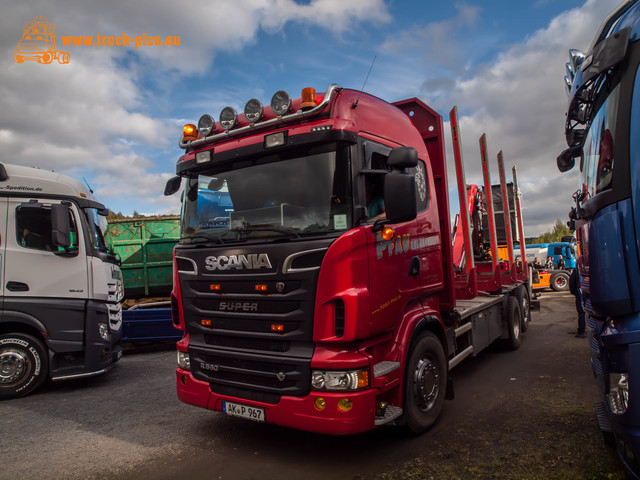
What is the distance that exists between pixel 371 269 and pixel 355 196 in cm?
59

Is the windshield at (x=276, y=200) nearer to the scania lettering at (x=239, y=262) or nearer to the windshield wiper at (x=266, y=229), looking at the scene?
the windshield wiper at (x=266, y=229)

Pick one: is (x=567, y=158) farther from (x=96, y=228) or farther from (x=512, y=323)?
(x=96, y=228)

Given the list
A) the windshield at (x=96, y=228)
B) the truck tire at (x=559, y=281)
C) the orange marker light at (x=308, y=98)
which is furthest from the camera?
the truck tire at (x=559, y=281)

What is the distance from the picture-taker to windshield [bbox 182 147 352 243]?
3389mm

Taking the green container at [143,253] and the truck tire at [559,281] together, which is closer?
the green container at [143,253]

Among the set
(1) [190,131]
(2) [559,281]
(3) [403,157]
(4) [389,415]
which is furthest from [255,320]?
(2) [559,281]

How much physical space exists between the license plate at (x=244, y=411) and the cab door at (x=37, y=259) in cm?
362

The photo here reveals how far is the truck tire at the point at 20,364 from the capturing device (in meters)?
5.83

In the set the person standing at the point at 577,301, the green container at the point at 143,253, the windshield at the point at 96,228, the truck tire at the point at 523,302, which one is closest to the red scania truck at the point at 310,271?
the windshield at the point at 96,228

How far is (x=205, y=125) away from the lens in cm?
425

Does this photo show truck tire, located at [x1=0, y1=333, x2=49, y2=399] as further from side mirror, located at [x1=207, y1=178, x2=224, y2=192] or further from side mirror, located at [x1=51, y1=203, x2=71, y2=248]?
side mirror, located at [x1=207, y1=178, x2=224, y2=192]

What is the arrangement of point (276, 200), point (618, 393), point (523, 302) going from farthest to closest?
1. point (523, 302)
2. point (276, 200)
3. point (618, 393)

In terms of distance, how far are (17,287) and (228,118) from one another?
4.16m

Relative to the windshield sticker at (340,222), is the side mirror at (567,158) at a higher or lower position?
higher
